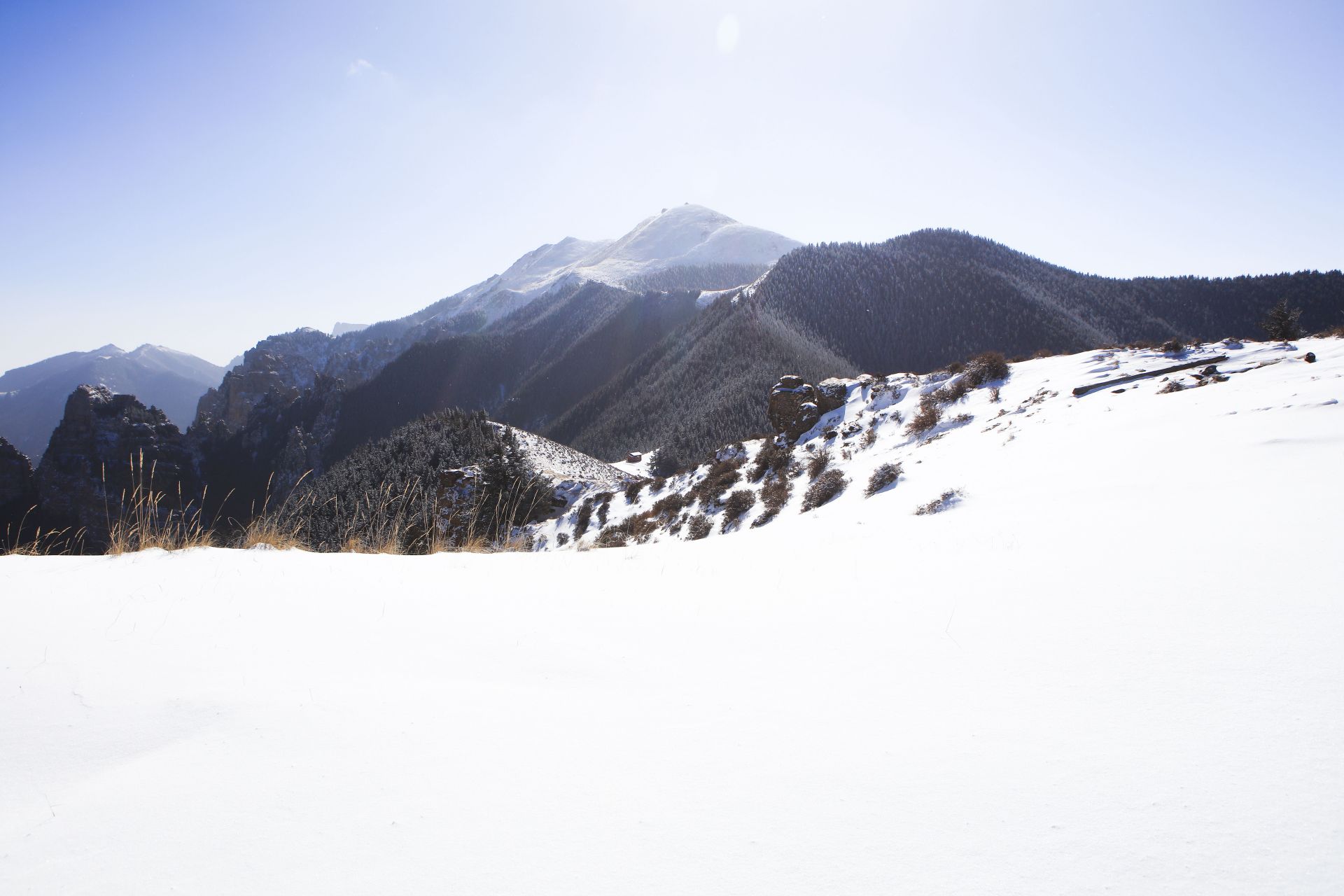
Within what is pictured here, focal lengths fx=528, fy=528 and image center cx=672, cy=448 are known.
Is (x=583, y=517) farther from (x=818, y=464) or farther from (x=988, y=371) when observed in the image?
(x=988, y=371)

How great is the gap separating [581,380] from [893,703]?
418ft

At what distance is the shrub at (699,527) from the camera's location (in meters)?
14.0

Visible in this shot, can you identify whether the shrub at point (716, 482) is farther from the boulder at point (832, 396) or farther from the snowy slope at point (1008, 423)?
the boulder at point (832, 396)

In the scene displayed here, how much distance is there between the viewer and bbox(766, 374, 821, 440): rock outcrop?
20141 millimetres

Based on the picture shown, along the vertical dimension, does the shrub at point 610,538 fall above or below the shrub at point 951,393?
below

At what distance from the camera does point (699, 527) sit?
14.3m

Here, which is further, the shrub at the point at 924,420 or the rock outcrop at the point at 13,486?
the rock outcrop at the point at 13,486

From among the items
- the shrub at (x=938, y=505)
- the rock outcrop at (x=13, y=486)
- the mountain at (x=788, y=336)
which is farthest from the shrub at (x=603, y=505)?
the rock outcrop at (x=13, y=486)

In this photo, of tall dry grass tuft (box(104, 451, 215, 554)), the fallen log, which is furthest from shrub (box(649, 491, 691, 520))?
tall dry grass tuft (box(104, 451, 215, 554))

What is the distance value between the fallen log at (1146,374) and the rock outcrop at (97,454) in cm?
8281

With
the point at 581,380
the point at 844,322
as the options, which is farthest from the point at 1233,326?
the point at 581,380

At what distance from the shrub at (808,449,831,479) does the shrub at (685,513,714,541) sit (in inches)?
118

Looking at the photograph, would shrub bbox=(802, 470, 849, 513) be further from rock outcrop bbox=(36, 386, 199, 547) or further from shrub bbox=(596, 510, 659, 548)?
rock outcrop bbox=(36, 386, 199, 547)

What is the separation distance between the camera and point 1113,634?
232 centimetres
